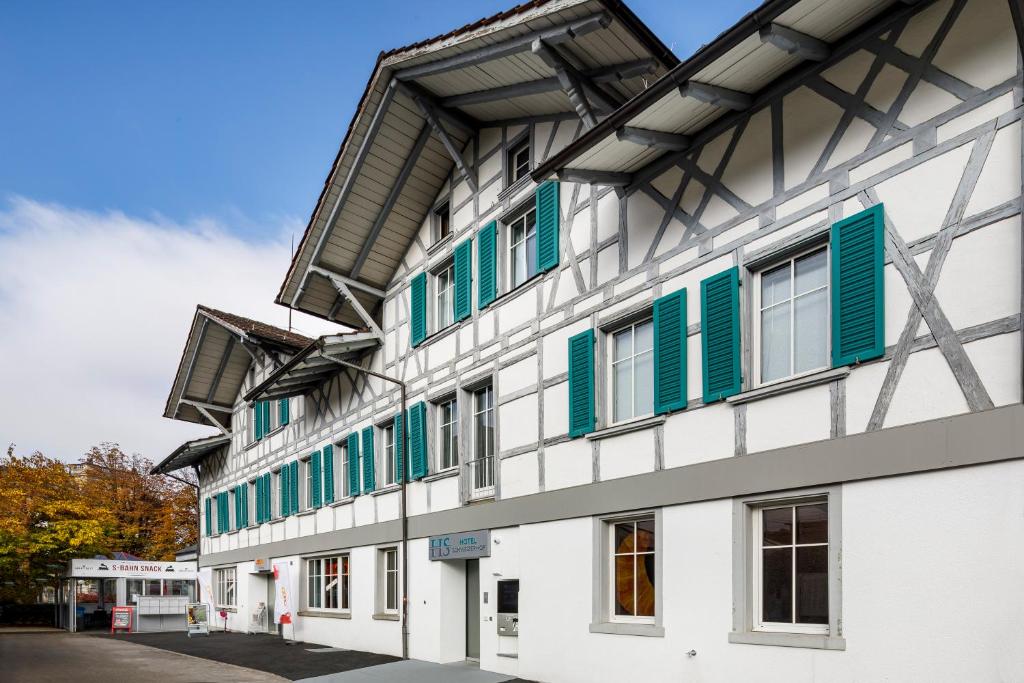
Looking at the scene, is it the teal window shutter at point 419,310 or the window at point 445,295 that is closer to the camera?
the window at point 445,295

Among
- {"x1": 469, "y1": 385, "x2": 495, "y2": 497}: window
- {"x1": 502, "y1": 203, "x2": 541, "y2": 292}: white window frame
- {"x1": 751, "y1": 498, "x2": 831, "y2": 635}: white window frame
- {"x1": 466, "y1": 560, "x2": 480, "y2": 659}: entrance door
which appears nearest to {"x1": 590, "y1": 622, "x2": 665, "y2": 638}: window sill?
{"x1": 751, "y1": 498, "x2": 831, "y2": 635}: white window frame

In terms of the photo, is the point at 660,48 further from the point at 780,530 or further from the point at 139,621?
the point at 139,621

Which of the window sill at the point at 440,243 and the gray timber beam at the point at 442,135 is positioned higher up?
the gray timber beam at the point at 442,135

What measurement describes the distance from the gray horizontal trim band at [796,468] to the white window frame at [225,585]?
15089mm

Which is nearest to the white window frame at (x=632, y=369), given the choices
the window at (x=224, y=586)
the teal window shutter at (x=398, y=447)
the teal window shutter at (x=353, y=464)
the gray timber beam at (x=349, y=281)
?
the teal window shutter at (x=398, y=447)

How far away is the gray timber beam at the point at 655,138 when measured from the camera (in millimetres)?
9805

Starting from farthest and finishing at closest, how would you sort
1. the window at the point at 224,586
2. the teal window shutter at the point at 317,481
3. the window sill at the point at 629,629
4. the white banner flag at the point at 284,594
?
the window at the point at 224,586, the white banner flag at the point at 284,594, the teal window shutter at the point at 317,481, the window sill at the point at 629,629

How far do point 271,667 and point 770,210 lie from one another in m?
11.5

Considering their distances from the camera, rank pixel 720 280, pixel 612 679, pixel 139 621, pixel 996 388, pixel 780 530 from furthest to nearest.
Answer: pixel 139 621
pixel 612 679
pixel 720 280
pixel 780 530
pixel 996 388

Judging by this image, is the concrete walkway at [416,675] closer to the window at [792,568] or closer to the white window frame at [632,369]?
the white window frame at [632,369]

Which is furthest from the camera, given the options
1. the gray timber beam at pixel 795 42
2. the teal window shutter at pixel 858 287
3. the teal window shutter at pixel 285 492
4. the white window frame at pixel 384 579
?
the teal window shutter at pixel 285 492

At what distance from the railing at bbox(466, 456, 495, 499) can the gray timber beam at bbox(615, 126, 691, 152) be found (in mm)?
5603

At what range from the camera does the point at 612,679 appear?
10.4 m

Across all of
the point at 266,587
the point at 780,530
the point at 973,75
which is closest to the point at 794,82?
the point at 973,75
